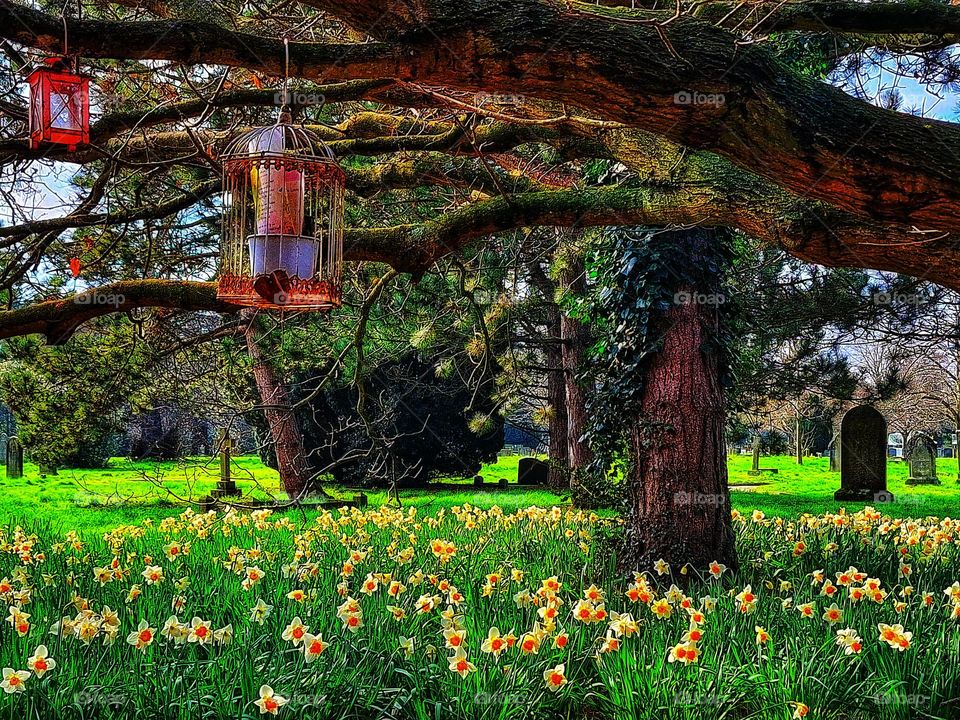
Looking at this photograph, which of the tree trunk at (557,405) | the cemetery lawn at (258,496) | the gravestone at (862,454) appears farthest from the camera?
the tree trunk at (557,405)

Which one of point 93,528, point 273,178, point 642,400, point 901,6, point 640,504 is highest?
point 901,6

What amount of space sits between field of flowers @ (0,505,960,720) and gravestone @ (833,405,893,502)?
787 centimetres

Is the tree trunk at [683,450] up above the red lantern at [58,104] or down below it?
below

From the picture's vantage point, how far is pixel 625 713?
365 centimetres

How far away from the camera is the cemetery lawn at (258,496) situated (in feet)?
39.1

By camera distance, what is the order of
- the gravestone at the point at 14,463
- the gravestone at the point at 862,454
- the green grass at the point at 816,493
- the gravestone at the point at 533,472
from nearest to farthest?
the green grass at the point at 816,493
the gravestone at the point at 862,454
the gravestone at the point at 533,472
the gravestone at the point at 14,463

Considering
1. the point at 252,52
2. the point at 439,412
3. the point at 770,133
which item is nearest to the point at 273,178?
the point at 252,52

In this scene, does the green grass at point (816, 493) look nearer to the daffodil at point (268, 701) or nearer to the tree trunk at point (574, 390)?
the tree trunk at point (574, 390)

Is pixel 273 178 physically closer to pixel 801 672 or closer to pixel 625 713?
pixel 625 713

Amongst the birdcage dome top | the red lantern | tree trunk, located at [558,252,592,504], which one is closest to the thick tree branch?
the birdcage dome top

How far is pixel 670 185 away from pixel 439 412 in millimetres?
12584

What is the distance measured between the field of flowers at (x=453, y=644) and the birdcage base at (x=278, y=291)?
1.40m

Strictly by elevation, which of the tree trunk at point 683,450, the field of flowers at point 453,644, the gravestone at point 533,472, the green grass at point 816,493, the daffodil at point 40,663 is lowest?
the green grass at point 816,493

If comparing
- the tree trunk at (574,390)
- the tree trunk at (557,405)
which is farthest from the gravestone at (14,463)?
the tree trunk at (574,390)
